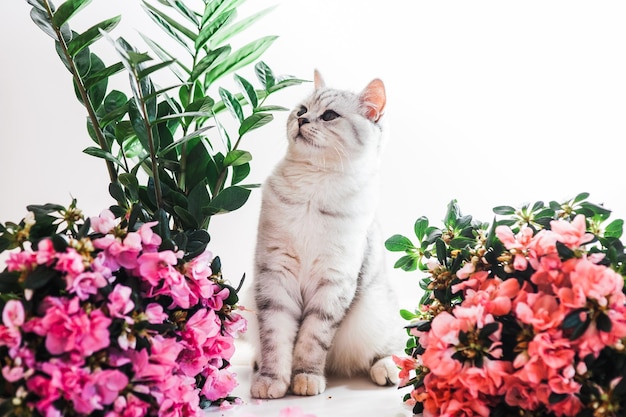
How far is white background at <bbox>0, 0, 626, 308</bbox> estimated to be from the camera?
1766mm

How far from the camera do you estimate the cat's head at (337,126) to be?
1.46 meters

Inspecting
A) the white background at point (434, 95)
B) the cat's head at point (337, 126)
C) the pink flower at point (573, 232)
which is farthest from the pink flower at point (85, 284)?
the white background at point (434, 95)

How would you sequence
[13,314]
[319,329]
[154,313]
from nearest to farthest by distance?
[13,314], [154,313], [319,329]

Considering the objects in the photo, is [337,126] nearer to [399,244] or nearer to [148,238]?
[399,244]

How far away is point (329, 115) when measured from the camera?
150cm

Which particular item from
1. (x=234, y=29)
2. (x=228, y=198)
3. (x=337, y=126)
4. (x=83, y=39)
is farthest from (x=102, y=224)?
(x=337, y=126)

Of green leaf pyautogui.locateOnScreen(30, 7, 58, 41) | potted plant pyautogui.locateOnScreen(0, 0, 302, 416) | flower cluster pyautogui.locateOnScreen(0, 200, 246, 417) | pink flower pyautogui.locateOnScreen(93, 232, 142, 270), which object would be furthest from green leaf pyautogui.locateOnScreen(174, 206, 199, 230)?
green leaf pyautogui.locateOnScreen(30, 7, 58, 41)

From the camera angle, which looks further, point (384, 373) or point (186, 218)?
point (384, 373)

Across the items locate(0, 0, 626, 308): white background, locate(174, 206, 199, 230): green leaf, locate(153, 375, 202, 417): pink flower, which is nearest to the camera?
locate(153, 375, 202, 417): pink flower

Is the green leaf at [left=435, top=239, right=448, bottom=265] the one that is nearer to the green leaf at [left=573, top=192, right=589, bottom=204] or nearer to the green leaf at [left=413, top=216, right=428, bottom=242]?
the green leaf at [left=413, top=216, right=428, bottom=242]

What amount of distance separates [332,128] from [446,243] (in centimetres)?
41

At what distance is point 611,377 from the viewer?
96cm

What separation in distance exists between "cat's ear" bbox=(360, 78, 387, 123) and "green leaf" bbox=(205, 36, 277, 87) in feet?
1.01

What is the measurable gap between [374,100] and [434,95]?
0.40m
